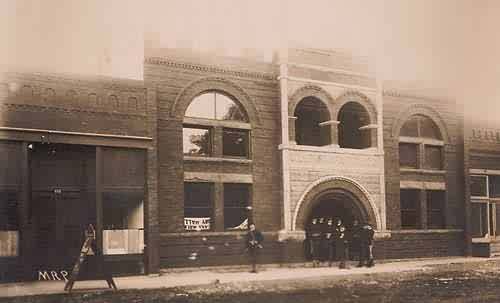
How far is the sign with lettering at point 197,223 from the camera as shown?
11.7 metres

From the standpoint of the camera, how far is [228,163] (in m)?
12.6

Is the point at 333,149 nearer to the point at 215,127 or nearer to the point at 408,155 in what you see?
the point at 408,155

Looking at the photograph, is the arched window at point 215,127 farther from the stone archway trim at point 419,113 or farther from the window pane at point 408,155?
the window pane at point 408,155

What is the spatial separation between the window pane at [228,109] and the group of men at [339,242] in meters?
2.65

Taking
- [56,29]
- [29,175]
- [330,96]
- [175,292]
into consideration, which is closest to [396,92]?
A: [330,96]

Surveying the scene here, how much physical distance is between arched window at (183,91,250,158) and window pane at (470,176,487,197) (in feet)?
13.8

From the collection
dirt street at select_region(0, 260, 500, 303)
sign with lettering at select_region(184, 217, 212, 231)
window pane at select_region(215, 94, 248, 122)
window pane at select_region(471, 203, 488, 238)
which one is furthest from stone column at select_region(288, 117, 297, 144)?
window pane at select_region(471, 203, 488, 238)

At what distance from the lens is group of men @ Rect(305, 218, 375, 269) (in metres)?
12.8

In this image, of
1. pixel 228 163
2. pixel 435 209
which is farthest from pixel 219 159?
pixel 435 209

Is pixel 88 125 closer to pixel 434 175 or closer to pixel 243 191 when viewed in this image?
pixel 243 191

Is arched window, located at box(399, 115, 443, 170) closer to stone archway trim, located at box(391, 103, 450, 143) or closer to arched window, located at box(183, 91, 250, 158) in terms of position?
stone archway trim, located at box(391, 103, 450, 143)

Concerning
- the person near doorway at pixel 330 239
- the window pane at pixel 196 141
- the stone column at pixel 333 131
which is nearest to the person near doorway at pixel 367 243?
the person near doorway at pixel 330 239

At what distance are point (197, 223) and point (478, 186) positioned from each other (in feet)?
17.6

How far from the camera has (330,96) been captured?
1341cm
